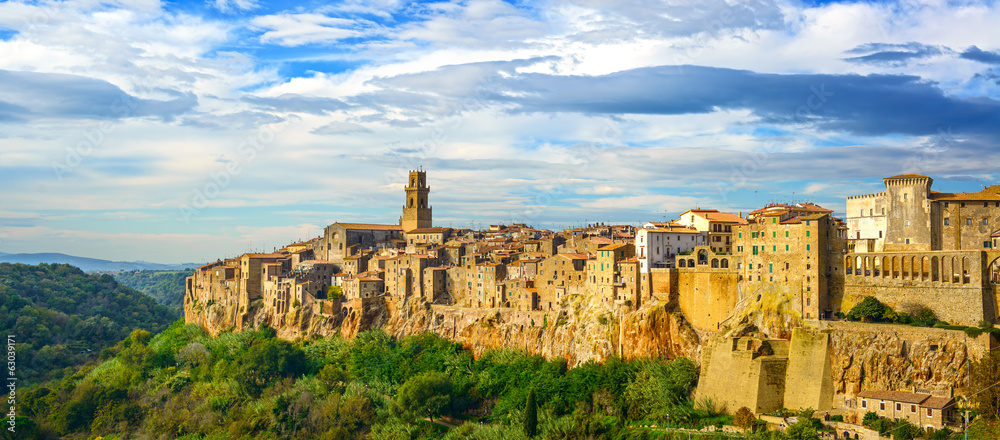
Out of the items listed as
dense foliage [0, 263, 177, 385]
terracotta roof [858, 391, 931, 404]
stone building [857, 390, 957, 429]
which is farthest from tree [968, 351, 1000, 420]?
dense foliage [0, 263, 177, 385]

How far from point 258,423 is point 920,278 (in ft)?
150

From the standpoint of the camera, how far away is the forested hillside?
52.2 metres

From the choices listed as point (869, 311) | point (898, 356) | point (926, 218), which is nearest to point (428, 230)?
point (926, 218)

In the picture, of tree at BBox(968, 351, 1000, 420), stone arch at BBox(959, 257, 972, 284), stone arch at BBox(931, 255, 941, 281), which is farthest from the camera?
stone arch at BBox(931, 255, 941, 281)

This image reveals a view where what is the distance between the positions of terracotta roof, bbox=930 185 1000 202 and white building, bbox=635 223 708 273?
49.6ft

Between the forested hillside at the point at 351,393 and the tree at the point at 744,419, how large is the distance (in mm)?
1282

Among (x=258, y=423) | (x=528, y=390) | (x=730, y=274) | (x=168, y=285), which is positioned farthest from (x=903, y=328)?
(x=168, y=285)

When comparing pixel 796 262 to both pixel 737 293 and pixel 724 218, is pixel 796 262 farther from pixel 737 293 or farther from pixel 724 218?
pixel 724 218

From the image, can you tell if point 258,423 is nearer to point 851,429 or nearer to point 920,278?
point 851,429

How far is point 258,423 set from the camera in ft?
206

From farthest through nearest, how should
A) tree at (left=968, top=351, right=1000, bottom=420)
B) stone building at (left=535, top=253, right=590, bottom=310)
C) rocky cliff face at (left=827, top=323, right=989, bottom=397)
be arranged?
stone building at (left=535, top=253, right=590, bottom=310) < rocky cliff face at (left=827, top=323, right=989, bottom=397) < tree at (left=968, top=351, right=1000, bottom=420)

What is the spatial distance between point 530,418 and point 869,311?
2049cm

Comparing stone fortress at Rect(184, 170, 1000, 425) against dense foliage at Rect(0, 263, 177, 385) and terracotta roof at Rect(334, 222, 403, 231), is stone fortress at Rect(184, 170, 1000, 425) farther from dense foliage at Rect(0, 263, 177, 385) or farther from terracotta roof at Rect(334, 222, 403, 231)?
dense foliage at Rect(0, 263, 177, 385)

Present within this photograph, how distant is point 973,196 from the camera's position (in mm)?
51094
